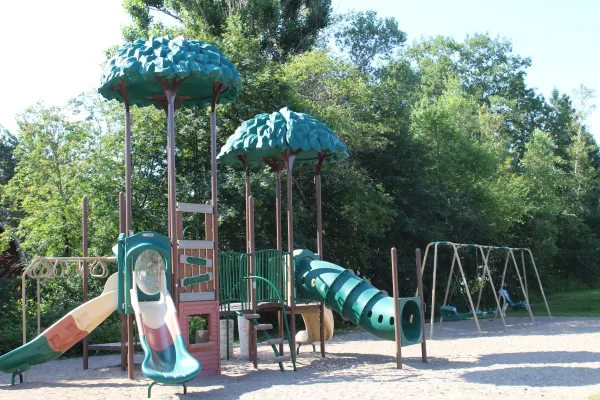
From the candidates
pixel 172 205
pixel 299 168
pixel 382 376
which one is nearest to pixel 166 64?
pixel 172 205

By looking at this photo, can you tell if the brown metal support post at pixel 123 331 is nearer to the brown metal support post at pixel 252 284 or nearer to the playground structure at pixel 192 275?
the playground structure at pixel 192 275

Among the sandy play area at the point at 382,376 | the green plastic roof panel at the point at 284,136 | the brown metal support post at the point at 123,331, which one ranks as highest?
the green plastic roof panel at the point at 284,136

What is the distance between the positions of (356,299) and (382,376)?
5.67 ft

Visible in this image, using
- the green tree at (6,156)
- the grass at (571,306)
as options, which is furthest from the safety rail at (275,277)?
the green tree at (6,156)

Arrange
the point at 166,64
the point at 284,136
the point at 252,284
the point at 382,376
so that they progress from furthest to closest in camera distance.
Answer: the point at 284,136 → the point at 252,284 → the point at 382,376 → the point at 166,64

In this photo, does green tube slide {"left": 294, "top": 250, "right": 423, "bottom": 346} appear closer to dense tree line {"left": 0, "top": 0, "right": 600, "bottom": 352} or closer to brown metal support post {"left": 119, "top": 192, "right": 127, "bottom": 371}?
brown metal support post {"left": 119, "top": 192, "right": 127, "bottom": 371}

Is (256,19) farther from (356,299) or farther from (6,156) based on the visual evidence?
(6,156)

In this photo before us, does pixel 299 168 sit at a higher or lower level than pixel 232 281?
higher

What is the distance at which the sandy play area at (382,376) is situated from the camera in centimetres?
811

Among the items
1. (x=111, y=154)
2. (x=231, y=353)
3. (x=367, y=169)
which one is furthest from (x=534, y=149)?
(x=231, y=353)

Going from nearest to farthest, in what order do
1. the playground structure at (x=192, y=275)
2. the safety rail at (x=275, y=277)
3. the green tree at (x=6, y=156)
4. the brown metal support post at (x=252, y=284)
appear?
the playground structure at (x=192, y=275) < the brown metal support post at (x=252, y=284) < the safety rail at (x=275, y=277) < the green tree at (x=6, y=156)

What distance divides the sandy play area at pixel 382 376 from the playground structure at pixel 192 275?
18.0 inches

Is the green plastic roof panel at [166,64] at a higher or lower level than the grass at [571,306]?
higher

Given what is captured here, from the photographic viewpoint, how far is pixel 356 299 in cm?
1099
